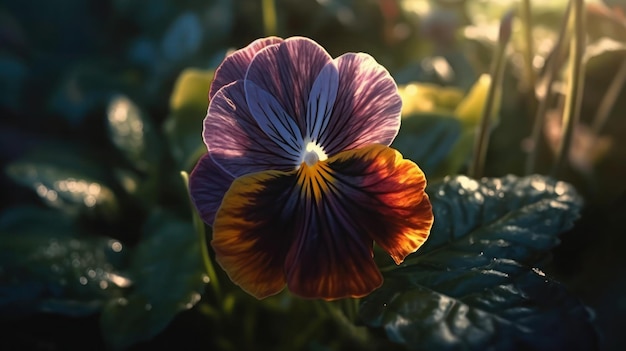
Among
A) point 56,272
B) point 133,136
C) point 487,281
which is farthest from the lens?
point 133,136

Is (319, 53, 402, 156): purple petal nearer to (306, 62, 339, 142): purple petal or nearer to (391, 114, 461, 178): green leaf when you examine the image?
(306, 62, 339, 142): purple petal

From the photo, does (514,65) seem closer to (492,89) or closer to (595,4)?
(595,4)

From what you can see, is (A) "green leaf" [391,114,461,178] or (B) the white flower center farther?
(A) "green leaf" [391,114,461,178]

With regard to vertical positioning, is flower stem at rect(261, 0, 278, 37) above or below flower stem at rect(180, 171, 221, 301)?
above

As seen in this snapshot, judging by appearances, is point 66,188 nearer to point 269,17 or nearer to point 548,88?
point 269,17

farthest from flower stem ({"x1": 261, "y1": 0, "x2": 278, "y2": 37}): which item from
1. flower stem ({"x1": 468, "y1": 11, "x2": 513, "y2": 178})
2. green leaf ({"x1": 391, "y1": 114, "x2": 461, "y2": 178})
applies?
flower stem ({"x1": 468, "y1": 11, "x2": 513, "y2": 178})

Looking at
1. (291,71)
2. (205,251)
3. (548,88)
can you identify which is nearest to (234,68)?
(291,71)

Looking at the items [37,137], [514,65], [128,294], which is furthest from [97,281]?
[514,65]
